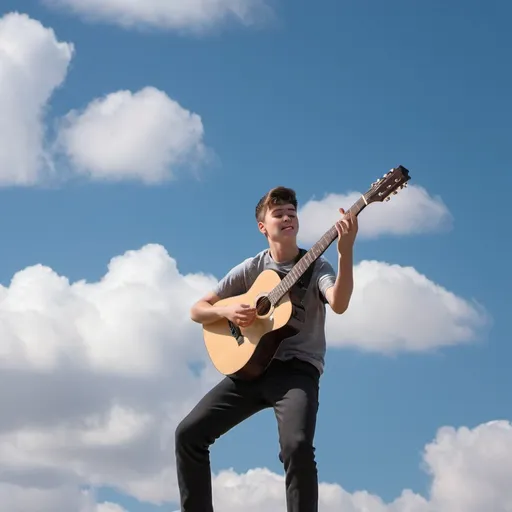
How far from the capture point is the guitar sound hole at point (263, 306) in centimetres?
688

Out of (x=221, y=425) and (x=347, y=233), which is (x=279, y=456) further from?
(x=347, y=233)

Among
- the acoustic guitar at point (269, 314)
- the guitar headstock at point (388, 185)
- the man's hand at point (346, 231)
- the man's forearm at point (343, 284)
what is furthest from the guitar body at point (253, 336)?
the guitar headstock at point (388, 185)

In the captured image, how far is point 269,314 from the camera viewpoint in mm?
6746

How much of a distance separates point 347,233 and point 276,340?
102 cm

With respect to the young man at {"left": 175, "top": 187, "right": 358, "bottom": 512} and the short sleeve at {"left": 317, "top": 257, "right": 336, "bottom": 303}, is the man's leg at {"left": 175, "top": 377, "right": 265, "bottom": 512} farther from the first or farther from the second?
the short sleeve at {"left": 317, "top": 257, "right": 336, "bottom": 303}

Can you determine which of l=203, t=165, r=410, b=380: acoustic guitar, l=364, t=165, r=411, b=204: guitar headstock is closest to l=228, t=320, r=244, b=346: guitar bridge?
l=203, t=165, r=410, b=380: acoustic guitar

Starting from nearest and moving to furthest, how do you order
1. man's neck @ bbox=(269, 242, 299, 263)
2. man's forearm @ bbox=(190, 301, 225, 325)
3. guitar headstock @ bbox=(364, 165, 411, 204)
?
guitar headstock @ bbox=(364, 165, 411, 204) < man's neck @ bbox=(269, 242, 299, 263) < man's forearm @ bbox=(190, 301, 225, 325)

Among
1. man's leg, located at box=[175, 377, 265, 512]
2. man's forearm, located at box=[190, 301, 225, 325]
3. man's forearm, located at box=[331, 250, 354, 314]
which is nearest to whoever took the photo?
man's forearm, located at box=[331, 250, 354, 314]

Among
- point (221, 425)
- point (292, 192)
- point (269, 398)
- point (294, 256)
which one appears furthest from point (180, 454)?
point (292, 192)

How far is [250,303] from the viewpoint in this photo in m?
7.03

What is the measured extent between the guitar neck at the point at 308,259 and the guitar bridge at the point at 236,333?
1.36ft

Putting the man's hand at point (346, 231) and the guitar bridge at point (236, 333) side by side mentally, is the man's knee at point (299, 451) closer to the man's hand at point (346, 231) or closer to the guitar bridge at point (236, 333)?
the guitar bridge at point (236, 333)

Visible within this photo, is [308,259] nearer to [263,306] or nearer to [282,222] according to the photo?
[282,222]

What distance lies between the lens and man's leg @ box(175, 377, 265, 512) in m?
6.70
